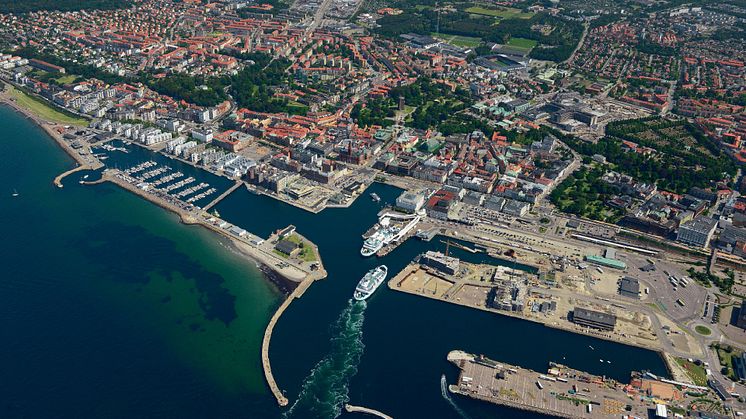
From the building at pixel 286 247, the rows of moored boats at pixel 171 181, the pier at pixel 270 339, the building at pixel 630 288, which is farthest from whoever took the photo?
the rows of moored boats at pixel 171 181

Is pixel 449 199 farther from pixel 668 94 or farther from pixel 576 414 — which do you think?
pixel 668 94

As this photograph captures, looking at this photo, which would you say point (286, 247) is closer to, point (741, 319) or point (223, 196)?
point (223, 196)

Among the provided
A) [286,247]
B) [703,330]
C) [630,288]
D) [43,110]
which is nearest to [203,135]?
[43,110]

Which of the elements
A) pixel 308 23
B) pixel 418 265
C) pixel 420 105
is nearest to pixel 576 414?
pixel 418 265

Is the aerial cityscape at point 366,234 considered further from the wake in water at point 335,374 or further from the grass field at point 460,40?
the grass field at point 460,40

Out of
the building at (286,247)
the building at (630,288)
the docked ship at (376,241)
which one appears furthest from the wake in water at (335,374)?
the building at (630,288)

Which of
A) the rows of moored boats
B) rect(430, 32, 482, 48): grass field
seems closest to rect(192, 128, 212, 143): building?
the rows of moored boats
